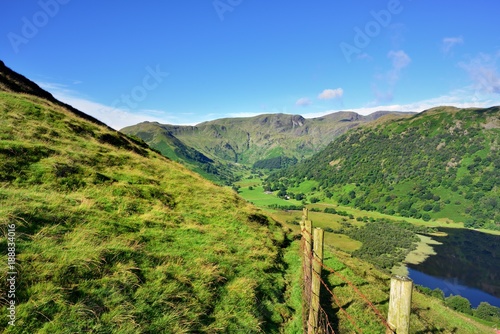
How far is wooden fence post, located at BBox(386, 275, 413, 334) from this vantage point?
18.6ft

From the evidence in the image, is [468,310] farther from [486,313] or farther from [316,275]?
[316,275]

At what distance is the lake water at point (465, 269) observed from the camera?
9750cm

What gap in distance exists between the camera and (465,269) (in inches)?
4579

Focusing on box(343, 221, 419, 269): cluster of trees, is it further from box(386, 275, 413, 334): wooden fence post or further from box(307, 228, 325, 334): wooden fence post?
box(386, 275, 413, 334): wooden fence post

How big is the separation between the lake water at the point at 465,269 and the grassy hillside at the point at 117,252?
10940 cm

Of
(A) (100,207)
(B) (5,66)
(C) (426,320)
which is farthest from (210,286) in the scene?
(B) (5,66)

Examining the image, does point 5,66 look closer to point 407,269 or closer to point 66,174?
point 66,174

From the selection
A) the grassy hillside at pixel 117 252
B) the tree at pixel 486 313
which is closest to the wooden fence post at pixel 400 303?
the grassy hillside at pixel 117 252

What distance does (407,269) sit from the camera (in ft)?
361

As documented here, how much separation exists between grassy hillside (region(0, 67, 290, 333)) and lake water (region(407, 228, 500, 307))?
359ft

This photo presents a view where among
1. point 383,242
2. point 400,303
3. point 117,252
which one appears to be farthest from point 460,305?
point 117,252

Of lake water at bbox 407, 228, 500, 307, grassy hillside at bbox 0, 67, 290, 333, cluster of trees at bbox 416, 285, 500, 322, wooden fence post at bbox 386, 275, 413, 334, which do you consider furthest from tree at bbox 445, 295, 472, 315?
wooden fence post at bbox 386, 275, 413, 334

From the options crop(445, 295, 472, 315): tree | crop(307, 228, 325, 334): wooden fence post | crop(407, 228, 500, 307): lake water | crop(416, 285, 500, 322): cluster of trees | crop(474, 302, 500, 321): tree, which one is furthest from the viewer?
crop(407, 228, 500, 307): lake water

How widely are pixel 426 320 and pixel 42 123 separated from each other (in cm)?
3706
